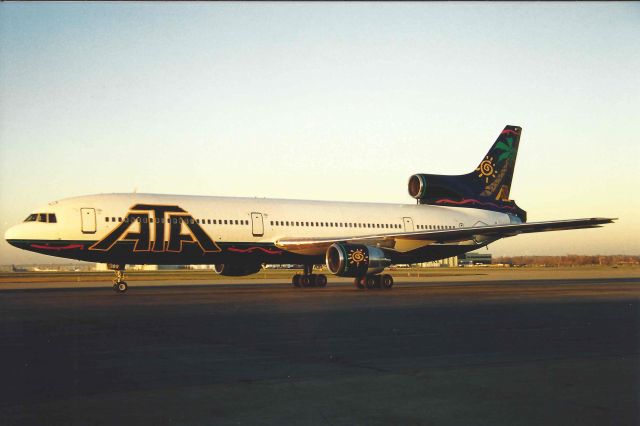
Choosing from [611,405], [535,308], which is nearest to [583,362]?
[611,405]

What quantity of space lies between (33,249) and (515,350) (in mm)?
21665

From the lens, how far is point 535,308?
1842 cm

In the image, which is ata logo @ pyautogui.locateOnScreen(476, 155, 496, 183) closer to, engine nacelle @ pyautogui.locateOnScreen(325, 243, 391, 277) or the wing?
the wing

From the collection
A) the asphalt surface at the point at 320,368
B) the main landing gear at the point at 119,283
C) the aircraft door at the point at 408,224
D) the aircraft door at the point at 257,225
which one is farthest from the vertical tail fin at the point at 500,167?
the asphalt surface at the point at 320,368

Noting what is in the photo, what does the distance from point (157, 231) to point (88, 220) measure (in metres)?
2.77

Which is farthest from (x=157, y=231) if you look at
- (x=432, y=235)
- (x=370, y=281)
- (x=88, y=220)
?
(x=432, y=235)

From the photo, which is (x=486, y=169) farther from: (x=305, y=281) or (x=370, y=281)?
(x=305, y=281)

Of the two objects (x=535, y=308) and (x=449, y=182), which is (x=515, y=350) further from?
(x=449, y=182)

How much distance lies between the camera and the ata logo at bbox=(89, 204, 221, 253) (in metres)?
27.0

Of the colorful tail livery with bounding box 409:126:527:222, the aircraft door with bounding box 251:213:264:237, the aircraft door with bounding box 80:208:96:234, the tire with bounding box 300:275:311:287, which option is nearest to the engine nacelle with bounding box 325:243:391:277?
the aircraft door with bounding box 251:213:264:237

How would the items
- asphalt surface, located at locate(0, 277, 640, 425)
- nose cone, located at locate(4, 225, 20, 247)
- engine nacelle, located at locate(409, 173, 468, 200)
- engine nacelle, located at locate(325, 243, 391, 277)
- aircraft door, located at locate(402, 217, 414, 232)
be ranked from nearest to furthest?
asphalt surface, located at locate(0, 277, 640, 425)
nose cone, located at locate(4, 225, 20, 247)
engine nacelle, located at locate(325, 243, 391, 277)
aircraft door, located at locate(402, 217, 414, 232)
engine nacelle, located at locate(409, 173, 468, 200)

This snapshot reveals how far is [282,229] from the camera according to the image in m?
31.4

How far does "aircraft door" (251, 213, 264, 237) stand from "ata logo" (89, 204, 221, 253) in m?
2.48

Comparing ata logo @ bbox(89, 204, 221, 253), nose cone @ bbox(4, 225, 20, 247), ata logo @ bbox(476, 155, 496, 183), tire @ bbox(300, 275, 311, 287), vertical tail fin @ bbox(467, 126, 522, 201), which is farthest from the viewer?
vertical tail fin @ bbox(467, 126, 522, 201)
